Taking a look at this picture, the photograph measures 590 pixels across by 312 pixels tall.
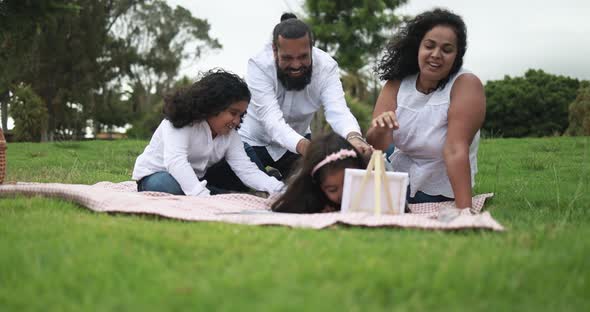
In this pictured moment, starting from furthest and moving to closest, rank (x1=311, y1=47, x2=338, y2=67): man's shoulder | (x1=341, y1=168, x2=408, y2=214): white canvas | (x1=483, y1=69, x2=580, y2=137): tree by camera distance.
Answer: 1. (x1=483, y1=69, x2=580, y2=137): tree
2. (x1=311, y1=47, x2=338, y2=67): man's shoulder
3. (x1=341, y1=168, x2=408, y2=214): white canvas

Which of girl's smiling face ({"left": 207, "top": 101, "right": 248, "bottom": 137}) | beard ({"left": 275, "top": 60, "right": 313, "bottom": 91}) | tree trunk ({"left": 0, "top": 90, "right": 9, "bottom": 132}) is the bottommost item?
tree trunk ({"left": 0, "top": 90, "right": 9, "bottom": 132})

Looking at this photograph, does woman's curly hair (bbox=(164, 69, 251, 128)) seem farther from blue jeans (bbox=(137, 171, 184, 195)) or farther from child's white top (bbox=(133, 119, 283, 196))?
blue jeans (bbox=(137, 171, 184, 195))

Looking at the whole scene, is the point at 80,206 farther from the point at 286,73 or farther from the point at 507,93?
the point at 507,93

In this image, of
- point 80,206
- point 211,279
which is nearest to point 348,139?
point 80,206

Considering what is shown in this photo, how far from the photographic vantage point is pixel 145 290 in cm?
201

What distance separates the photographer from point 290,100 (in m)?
5.36

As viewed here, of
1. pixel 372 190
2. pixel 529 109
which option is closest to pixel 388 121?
pixel 372 190

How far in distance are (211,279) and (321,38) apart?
20174mm

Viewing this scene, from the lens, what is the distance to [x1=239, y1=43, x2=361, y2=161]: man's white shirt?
4930mm

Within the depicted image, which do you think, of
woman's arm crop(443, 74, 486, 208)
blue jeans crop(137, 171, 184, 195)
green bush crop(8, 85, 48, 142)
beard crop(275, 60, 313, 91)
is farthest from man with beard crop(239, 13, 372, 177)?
green bush crop(8, 85, 48, 142)

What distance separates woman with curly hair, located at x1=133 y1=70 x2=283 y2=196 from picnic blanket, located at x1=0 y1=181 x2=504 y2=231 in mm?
246

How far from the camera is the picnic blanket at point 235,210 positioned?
316cm

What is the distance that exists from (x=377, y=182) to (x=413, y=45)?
4.96 feet

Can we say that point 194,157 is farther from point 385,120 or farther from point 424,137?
point 424,137
